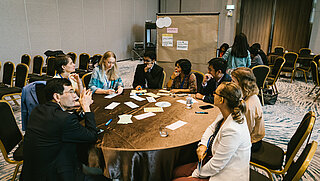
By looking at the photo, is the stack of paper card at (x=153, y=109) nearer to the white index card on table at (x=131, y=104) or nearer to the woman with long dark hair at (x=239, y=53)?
the white index card on table at (x=131, y=104)

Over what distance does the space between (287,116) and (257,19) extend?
8.06m

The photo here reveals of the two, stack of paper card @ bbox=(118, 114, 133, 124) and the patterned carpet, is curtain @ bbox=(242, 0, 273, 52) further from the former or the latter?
stack of paper card @ bbox=(118, 114, 133, 124)

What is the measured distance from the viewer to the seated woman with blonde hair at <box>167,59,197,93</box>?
132 inches

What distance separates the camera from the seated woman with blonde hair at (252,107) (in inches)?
79.7

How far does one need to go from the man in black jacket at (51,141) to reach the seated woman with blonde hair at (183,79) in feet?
6.09

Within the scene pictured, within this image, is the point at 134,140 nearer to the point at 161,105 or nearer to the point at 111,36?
the point at 161,105

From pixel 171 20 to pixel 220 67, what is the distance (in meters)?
2.43

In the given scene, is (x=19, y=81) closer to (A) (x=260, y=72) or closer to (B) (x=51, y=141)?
(B) (x=51, y=141)

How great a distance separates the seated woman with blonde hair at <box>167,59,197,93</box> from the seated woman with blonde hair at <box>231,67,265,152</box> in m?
1.24

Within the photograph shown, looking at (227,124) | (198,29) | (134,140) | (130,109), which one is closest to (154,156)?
(134,140)

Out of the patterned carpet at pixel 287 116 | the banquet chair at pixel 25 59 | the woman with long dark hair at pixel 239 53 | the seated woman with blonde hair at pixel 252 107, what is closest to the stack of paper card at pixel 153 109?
the seated woman with blonde hair at pixel 252 107

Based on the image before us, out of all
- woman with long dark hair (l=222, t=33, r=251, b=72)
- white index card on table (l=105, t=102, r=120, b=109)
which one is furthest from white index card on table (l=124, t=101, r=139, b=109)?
woman with long dark hair (l=222, t=33, r=251, b=72)

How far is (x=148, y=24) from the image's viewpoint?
11727mm

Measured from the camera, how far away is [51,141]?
1589 mm
